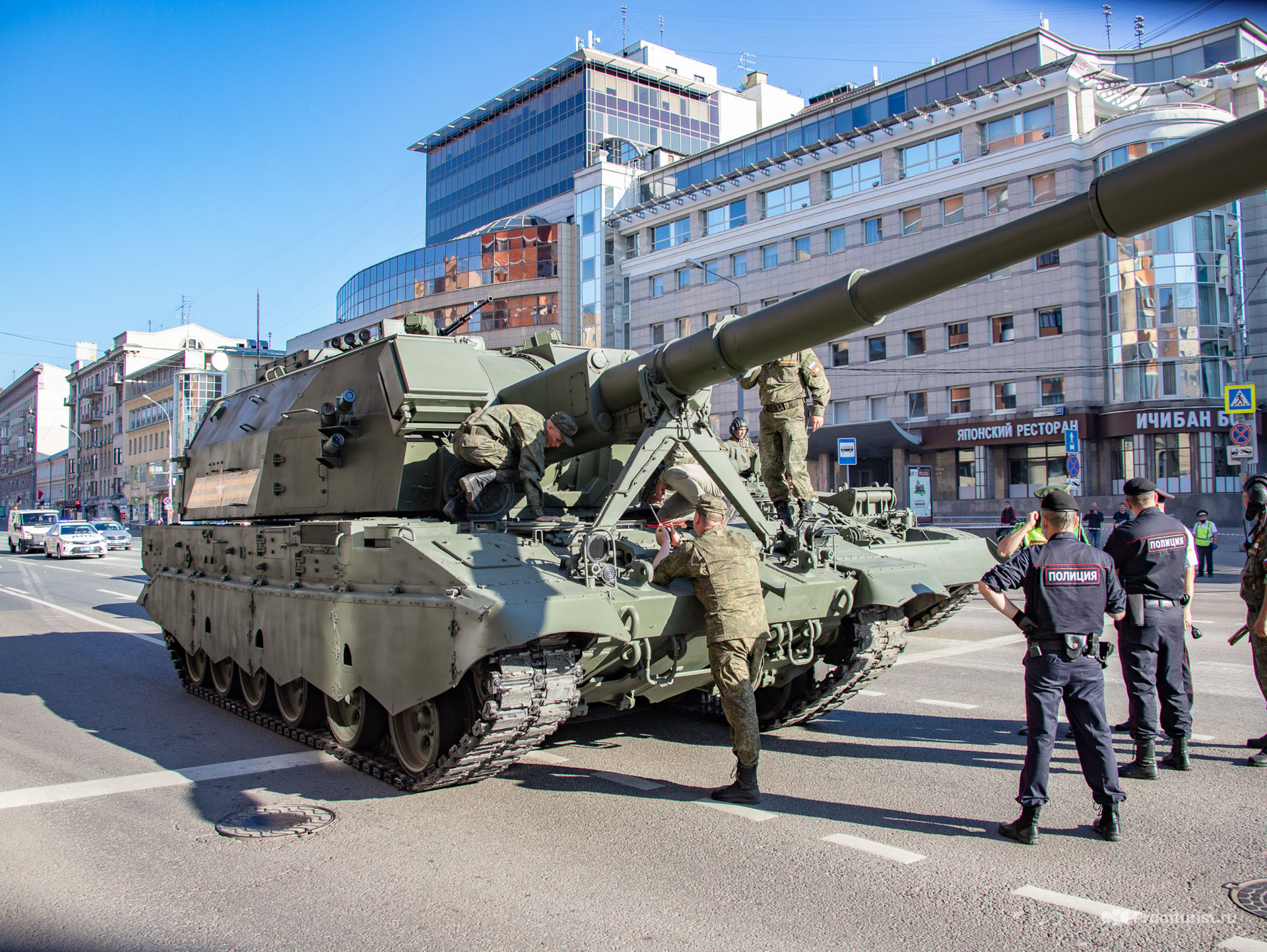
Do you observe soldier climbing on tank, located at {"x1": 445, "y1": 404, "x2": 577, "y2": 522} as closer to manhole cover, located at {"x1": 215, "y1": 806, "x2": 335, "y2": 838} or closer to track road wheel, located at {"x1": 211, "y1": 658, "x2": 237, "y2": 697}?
manhole cover, located at {"x1": 215, "y1": 806, "x2": 335, "y2": 838}

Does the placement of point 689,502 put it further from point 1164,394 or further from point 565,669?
point 1164,394

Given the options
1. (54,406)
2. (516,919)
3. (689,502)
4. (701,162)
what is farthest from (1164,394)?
(54,406)

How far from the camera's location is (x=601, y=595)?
5.43 m

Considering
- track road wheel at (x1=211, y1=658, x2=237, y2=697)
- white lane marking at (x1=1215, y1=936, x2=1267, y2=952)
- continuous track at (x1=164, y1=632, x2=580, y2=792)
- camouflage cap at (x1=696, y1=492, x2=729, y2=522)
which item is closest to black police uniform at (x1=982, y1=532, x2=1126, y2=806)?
white lane marking at (x1=1215, y1=936, x2=1267, y2=952)

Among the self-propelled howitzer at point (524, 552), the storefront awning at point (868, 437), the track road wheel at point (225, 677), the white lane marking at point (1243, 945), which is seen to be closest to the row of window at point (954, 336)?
the storefront awning at point (868, 437)

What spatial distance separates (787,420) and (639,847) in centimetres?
402

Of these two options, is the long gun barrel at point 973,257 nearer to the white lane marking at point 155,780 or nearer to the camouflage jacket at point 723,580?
the camouflage jacket at point 723,580

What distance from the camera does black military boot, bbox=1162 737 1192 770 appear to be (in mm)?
6453

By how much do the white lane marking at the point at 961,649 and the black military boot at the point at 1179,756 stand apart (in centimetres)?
418

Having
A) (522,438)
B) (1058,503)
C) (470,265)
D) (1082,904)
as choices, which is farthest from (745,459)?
(470,265)

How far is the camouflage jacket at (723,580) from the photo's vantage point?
566 cm

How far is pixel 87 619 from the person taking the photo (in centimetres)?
1662

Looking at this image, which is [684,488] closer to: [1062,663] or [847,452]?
[1062,663]

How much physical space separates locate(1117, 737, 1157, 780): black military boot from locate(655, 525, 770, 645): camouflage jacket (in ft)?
8.32
